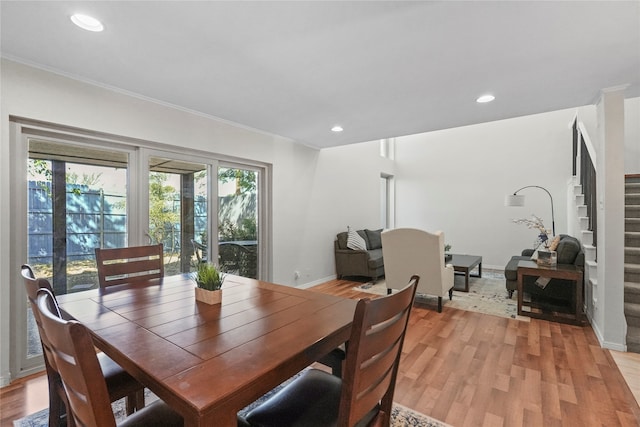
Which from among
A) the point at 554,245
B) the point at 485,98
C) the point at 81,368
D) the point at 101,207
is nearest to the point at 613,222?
the point at 554,245

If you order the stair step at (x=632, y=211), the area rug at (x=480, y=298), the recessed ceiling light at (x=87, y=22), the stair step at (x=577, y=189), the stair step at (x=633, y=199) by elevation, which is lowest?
the area rug at (x=480, y=298)

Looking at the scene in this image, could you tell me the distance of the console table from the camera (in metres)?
3.11

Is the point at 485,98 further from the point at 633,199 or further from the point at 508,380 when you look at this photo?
the point at 633,199

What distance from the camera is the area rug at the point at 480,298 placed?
3596 millimetres

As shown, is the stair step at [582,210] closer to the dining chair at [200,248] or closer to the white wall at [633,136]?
the white wall at [633,136]

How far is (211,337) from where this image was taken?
1.09 m

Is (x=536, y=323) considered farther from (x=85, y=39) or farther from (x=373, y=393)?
(x=85, y=39)

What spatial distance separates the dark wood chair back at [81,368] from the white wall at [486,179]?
687 cm

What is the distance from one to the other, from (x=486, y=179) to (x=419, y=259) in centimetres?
389

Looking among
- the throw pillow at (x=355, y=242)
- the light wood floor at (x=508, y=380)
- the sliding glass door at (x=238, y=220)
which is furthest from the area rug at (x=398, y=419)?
the throw pillow at (x=355, y=242)

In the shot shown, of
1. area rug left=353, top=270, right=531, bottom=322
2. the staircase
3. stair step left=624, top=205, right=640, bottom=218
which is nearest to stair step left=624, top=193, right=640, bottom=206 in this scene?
the staircase

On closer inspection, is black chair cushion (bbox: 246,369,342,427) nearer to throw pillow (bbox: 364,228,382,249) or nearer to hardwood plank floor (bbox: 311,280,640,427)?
hardwood plank floor (bbox: 311,280,640,427)

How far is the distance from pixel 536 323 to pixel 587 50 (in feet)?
8.57

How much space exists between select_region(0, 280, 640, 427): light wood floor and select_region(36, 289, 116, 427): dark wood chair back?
1675mm
